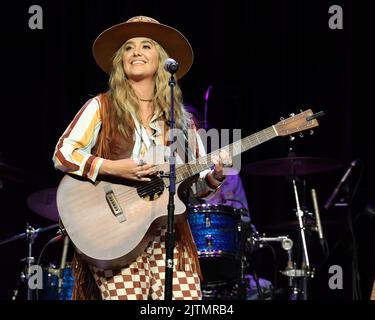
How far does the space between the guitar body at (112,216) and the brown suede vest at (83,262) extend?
142mm

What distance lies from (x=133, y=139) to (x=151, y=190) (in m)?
0.31

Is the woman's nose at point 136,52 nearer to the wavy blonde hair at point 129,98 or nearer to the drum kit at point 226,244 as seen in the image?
the wavy blonde hair at point 129,98

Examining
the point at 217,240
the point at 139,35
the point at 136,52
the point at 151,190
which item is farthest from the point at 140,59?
the point at 217,240

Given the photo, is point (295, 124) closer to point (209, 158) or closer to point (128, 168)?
point (209, 158)

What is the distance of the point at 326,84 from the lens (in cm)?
746

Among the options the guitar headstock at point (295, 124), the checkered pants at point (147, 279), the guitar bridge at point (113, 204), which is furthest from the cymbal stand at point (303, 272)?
the guitar bridge at point (113, 204)

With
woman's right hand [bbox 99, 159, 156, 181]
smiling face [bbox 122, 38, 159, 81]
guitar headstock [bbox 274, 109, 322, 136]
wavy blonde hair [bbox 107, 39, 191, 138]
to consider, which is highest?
smiling face [bbox 122, 38, 159, 81]

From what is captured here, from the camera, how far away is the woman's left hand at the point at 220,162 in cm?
395

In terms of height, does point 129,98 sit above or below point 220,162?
above

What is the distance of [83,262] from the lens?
3822 mm

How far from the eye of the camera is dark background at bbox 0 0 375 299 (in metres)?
7.18

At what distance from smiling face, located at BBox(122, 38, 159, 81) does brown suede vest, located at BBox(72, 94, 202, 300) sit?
0.90 feet

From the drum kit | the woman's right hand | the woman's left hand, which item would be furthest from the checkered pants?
the drum kit

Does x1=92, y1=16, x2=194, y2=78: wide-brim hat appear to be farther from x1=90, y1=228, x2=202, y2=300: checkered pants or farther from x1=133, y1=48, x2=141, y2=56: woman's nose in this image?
x1=90, y1=228, x2=202, y2=300: checkered pants
